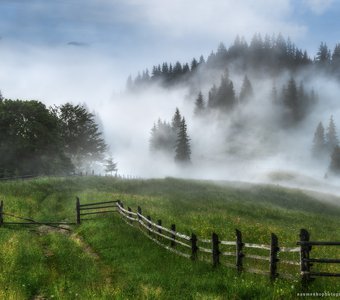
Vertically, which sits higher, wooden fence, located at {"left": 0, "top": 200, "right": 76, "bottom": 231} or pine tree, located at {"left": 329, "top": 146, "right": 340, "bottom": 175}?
pine tree, located at {"left": 329, "top": 146, "right": 340, "bottom": 175}

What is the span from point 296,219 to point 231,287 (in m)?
25.2

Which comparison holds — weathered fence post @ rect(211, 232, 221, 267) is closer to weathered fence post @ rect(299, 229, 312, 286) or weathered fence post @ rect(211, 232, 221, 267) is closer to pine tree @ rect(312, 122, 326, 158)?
weathered fence post @ rect(299, 229, 312, 286)

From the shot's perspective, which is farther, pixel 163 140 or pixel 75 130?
pixel 163 140

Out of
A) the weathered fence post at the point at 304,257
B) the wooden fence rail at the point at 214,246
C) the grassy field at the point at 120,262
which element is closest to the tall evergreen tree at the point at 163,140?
the grassy field at the point at 120,262

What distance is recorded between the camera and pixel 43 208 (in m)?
32.6

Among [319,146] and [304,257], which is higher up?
[319,146]

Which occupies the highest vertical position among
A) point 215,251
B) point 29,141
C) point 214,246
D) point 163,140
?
point 163,140

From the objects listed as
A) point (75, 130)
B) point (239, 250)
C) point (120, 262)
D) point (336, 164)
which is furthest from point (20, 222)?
point (336, 164)

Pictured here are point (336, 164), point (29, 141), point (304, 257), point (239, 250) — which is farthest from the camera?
point (336, 164)

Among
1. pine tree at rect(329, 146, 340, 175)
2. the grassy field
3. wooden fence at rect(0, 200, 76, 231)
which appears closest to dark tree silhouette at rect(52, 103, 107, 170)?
the grassy field

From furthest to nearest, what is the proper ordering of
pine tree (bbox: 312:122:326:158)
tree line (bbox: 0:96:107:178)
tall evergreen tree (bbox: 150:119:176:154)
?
tall evergreen tree (bbox: 150:119:176:154), pine tree (bbox: 312:122:326:158), tree line (bbox: 0:96:107:178)

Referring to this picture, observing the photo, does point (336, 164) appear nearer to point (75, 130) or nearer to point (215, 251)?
point (75, 130)

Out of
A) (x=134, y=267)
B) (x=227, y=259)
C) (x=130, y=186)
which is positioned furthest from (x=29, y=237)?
(x=130, y=186)

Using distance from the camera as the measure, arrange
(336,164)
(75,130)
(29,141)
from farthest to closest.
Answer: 1. (336,164)
2. (75,130)
3. (29,141)
